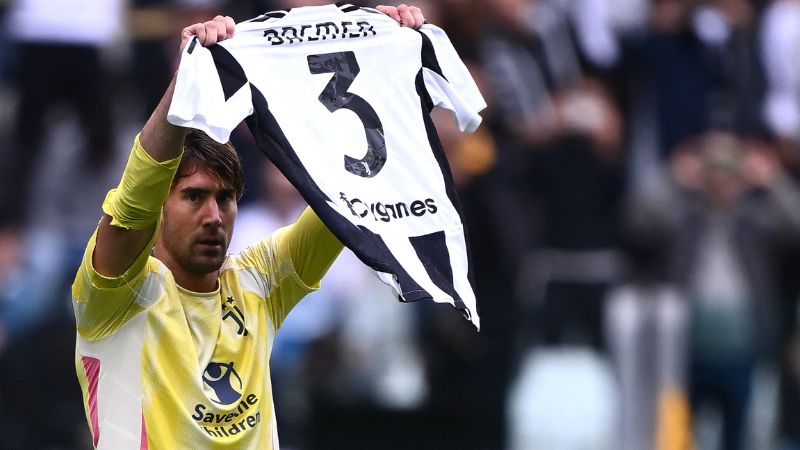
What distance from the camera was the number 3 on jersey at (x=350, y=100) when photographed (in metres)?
5.08

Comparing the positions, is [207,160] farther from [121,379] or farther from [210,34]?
[121,379]

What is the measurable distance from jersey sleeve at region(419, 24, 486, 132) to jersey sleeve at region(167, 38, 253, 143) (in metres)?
0.74

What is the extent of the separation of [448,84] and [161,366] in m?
1.38

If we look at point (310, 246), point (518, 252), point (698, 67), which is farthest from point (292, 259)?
point (698, 67)

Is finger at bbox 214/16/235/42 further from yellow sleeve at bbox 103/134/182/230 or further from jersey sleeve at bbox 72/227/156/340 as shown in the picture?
jersey sleeve at bbox 72/227/156/340

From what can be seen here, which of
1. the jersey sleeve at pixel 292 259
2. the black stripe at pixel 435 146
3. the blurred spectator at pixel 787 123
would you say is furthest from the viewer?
the blurred spectator at pixel 787 123

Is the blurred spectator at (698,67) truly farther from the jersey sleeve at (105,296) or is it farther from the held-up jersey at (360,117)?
the jersey sleeve at (105,296)

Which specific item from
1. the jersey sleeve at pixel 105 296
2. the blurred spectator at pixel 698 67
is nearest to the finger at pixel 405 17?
the jersey sleeve at pixel 105 296

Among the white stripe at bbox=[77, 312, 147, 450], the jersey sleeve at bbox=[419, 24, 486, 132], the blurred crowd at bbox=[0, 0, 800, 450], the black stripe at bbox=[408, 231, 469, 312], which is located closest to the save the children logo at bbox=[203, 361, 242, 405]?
the white stripe at bbox=[77, 312, 147, 450]

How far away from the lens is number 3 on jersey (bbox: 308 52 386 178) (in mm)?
5078

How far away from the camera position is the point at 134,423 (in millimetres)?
4820

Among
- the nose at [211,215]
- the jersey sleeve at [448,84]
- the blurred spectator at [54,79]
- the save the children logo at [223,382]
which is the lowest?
the blurred spectator at [54,79]

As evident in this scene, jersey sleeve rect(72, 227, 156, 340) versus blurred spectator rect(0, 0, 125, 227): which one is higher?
jersey sleeve rect(72, 227, 156, 340)

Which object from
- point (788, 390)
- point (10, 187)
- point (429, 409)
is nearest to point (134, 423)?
point (429, 409)
